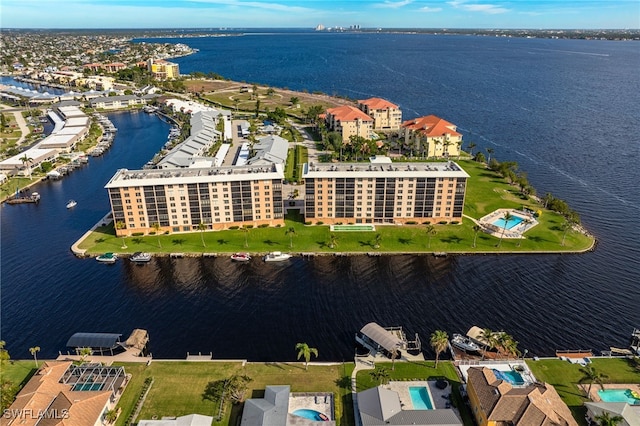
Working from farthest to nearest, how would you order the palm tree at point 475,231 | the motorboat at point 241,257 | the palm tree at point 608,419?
the palm tree at point 475,231, the motorboat at point 241,257, the palm tree at point 608,419

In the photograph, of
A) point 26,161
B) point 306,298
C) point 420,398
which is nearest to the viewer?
point 420,398

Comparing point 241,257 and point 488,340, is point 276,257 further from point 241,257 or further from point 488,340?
point 488,340

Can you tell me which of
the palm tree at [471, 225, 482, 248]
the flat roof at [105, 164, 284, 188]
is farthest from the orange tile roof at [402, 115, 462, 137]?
the flat roof at [105, 164, 284, 188]

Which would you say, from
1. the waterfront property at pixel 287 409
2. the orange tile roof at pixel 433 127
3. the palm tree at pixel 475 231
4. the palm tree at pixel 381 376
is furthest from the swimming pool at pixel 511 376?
the orange tile roof at pixel 433 127

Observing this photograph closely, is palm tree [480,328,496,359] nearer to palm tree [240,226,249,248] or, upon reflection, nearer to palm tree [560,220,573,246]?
palm tree [560,220,573,246]

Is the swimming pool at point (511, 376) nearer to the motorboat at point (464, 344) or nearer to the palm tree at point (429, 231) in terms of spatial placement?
the motorboat at point (464, 344)

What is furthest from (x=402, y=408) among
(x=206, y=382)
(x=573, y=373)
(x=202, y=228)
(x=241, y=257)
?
(x=202, y=228)
